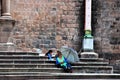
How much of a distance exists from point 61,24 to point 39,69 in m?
5.37

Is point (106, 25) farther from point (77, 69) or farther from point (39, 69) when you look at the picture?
point (39, 69)

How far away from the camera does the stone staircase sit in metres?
13.1

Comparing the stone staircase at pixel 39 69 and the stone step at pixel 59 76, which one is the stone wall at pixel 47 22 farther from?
the stone step at pixel 59 76

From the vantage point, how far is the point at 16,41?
18.6 metres

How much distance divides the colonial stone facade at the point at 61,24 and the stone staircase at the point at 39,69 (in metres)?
3.18

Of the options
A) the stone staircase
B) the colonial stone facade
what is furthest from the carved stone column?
the stone staircase

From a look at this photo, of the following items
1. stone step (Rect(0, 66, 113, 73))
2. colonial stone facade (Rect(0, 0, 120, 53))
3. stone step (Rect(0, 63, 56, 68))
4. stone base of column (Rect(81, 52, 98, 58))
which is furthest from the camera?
colonial stone facade (Rect(0, 0, 120, 53))

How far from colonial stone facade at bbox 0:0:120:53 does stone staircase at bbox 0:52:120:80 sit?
3.18m

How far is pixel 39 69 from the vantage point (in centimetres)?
1391

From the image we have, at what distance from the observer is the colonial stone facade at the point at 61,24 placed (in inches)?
739

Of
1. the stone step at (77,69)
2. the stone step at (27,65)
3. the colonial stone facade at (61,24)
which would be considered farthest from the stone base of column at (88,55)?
the stone step at (27,65)

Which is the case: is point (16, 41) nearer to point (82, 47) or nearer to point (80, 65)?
point (82, 47)

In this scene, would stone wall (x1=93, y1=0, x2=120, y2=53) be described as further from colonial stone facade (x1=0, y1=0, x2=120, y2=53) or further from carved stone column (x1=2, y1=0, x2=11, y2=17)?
carved stone column (x1=2, y1=0, x2=11, y2=17)

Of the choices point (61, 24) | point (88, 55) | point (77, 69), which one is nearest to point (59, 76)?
point (77, 69)
